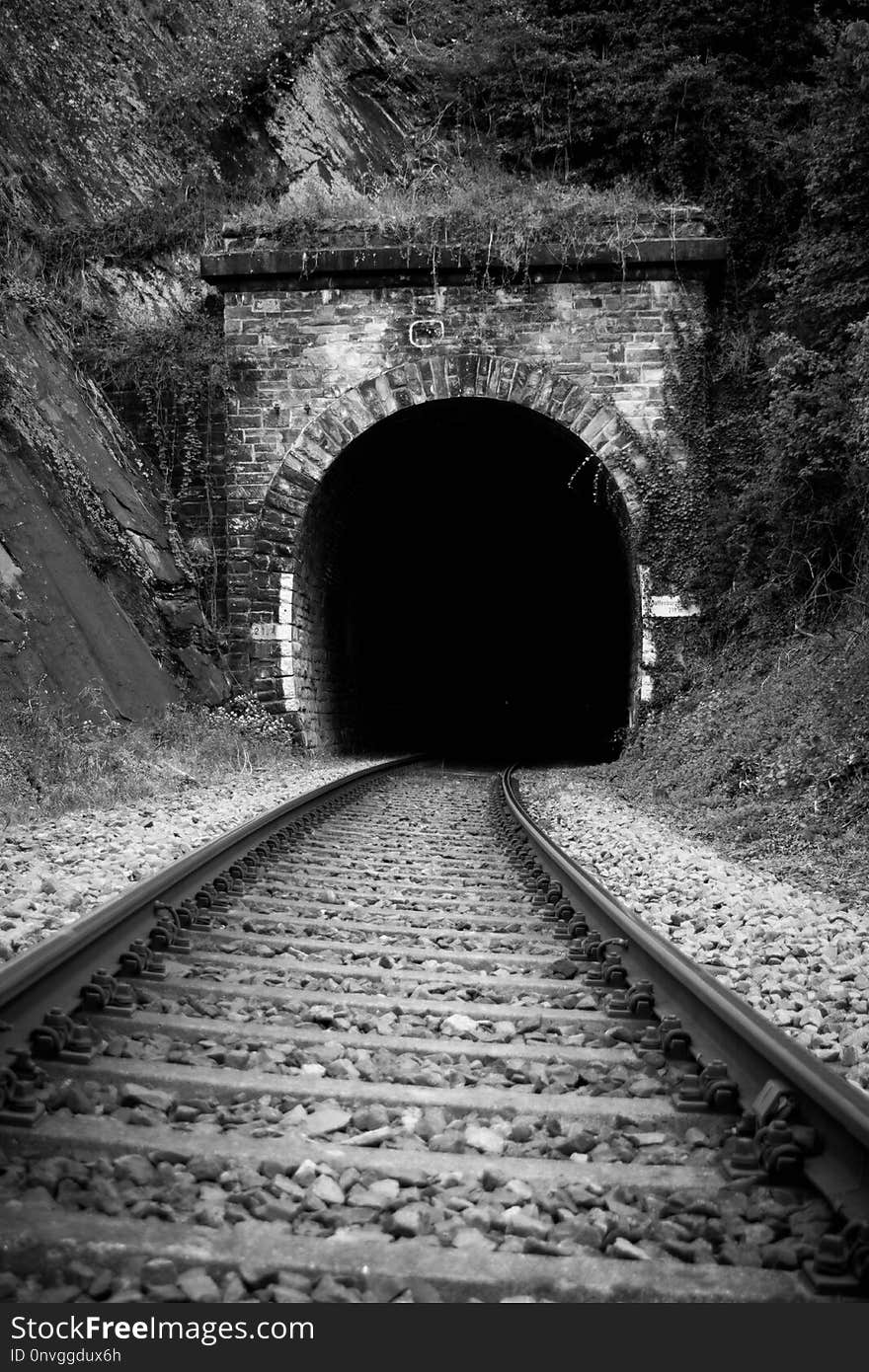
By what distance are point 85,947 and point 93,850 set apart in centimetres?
256

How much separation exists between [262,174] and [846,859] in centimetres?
1527

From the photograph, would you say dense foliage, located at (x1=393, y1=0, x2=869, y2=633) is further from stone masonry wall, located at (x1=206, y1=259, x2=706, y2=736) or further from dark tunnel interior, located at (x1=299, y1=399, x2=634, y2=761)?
dark tunnel interior, located at (x1=299, y1=399, x2=634, y2=761)

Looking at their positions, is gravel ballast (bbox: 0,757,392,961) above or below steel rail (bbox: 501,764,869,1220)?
above

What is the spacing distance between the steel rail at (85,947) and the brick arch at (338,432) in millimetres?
8376

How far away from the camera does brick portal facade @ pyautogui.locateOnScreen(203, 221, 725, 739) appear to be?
44.5ft

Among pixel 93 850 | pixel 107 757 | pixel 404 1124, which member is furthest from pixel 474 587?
pixel 404 1124

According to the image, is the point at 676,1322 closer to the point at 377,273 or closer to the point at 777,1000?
the point at 777,1000

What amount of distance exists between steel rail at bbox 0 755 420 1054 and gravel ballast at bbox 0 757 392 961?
0.30 meters

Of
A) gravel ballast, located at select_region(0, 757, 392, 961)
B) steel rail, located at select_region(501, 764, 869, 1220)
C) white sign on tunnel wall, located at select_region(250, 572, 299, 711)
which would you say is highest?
white sign on tunnel wall, located at select_region(250, 572, 299, 711)

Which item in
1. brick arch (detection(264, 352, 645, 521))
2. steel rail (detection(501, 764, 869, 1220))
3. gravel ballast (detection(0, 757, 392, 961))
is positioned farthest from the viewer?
brick arch (detection(264, 352, 645, 521))

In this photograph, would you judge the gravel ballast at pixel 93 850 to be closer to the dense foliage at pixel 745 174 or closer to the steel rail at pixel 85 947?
the steel rail at pixel 85 947

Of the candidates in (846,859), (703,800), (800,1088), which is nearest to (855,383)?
(703,800)

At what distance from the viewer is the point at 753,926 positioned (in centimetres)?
459

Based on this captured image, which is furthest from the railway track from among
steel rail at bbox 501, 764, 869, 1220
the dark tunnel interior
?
the dark tunnel interior
